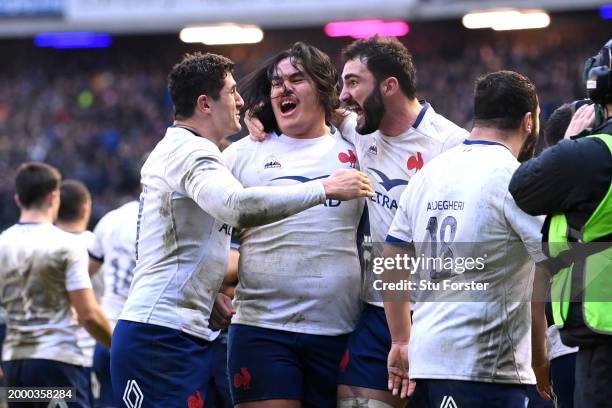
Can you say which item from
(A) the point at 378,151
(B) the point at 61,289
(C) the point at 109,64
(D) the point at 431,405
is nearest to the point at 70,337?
(B) the point at 61,289

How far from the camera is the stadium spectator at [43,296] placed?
7.28 metres

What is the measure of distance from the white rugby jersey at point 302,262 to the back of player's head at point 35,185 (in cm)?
246

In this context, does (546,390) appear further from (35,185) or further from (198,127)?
(35,185)

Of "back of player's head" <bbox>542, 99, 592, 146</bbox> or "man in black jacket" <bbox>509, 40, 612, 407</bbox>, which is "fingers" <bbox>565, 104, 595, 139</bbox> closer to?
"man in black jacket" <bbox>509, 40, 612, 407</bbox>

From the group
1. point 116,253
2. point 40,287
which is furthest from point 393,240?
point 116,253

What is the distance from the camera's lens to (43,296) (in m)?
7.40

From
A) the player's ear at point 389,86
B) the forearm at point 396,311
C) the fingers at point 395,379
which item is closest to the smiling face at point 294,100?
the player's ear at point 389,86

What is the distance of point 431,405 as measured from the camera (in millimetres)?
4730

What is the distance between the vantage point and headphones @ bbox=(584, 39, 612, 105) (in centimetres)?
437

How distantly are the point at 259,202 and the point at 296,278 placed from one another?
699 millimetres

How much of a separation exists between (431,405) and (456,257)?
655 mm

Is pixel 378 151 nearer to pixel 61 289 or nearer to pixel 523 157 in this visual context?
pixel 523 157

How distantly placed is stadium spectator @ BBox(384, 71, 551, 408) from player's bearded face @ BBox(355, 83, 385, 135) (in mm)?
693

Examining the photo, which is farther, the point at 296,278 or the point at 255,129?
the point at 255,129
